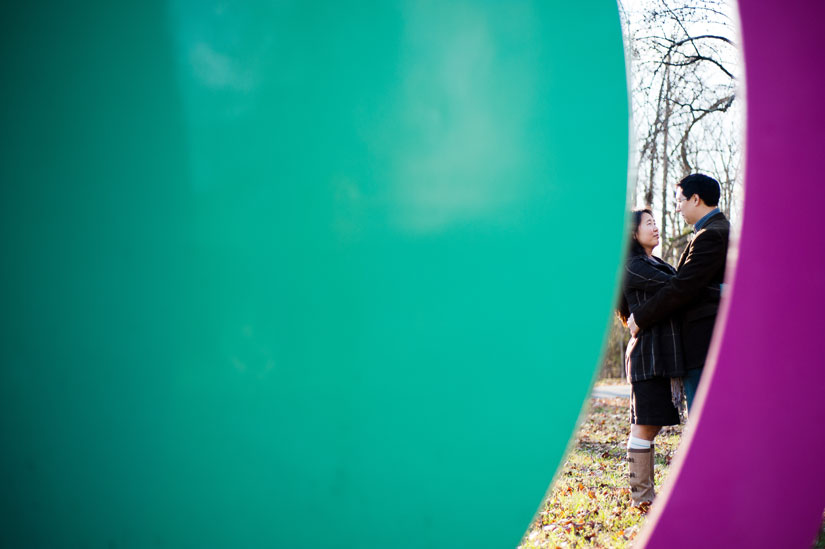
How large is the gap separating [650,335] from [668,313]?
182 mm

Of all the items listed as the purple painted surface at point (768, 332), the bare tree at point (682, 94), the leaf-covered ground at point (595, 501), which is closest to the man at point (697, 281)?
the leaf-covered ground at point (595, 501)

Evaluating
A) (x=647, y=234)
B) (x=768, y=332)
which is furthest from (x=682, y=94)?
(x=768, y=332)

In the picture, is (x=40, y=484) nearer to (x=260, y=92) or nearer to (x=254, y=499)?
(x=254, y=499)

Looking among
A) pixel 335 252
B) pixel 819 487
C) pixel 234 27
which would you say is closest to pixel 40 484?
pixel 335 252

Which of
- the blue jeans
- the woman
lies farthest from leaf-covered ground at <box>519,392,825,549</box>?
the blue jeans

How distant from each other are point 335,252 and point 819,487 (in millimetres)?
1624

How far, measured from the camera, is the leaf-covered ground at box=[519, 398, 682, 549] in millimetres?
4125

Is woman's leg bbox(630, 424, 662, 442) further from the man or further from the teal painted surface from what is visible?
the teal painted surface

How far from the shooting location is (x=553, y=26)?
7.78ft

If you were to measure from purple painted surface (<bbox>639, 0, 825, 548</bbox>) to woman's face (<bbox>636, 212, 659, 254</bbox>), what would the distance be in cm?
221

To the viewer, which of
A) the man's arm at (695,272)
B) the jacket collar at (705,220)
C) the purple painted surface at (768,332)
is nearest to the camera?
the purple painted surface at (768,332)

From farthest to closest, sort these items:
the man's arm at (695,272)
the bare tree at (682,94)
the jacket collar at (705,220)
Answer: the bare tree at (682,94)
the jacket collar at (705,220)
the man's arm at (695,272)

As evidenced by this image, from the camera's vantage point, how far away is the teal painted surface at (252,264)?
215 centimetres

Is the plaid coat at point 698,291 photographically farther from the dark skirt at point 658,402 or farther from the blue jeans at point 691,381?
the dark skirt at point 658,402
